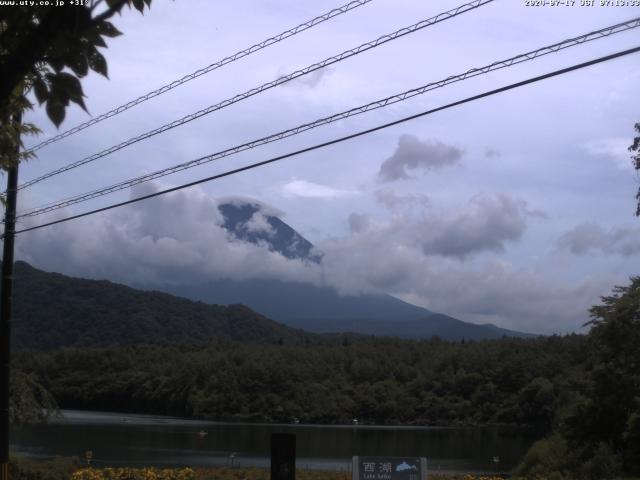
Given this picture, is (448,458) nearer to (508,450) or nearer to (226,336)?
(508,450)

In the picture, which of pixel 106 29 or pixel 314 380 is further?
pixel 314 380

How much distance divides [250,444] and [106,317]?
115262mm

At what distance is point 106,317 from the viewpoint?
166 m

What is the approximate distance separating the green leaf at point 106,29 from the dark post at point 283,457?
628 centimetres

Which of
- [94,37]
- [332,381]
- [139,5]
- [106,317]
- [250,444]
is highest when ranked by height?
[106,317]

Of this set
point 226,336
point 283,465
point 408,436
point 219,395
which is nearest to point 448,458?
point 408,436

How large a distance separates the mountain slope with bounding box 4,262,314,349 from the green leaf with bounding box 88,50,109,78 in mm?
135376

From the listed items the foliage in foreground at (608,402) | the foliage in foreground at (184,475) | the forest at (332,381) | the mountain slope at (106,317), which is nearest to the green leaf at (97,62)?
the foliage in foreground at (184,475)

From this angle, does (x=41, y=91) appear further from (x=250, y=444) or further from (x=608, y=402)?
(x=250, y=444)

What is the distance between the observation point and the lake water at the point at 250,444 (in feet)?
136

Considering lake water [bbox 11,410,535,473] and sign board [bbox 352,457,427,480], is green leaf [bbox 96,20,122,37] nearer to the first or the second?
sign board [bbox 352,457,427,480]

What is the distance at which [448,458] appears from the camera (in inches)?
1802

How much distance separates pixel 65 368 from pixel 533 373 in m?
47.7

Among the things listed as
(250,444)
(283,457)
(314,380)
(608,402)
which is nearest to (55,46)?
(283,457)
